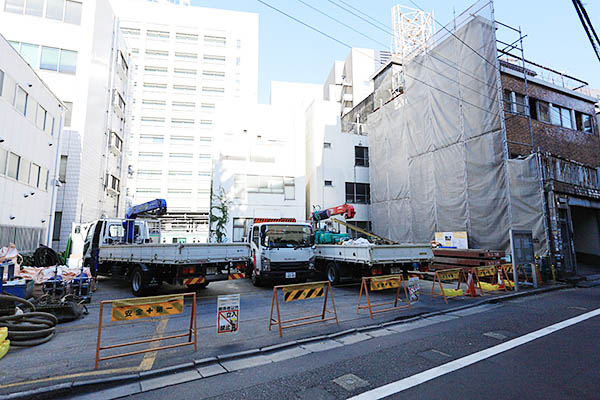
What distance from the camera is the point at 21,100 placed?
12656 millimetres

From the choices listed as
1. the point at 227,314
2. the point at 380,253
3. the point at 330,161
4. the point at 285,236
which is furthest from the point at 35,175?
the point at 330,161

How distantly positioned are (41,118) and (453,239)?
21.7m

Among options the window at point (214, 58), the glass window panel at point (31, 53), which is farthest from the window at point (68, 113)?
the window at point (214, 58)

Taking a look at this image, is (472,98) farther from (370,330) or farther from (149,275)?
(149,275)

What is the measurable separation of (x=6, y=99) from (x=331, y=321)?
1452cm

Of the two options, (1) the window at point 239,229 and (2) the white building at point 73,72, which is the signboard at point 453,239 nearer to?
(1) the window at point 239,229

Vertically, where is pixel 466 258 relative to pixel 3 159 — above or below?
below

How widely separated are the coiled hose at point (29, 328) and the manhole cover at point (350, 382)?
5359mm

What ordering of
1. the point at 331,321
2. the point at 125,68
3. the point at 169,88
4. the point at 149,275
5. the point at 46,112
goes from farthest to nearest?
the point at 169,88 < the point at 125,68 < the point at 46,112 < the point at 149,275 < the point at 331,321

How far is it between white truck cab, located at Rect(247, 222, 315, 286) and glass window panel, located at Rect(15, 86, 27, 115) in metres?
11.3

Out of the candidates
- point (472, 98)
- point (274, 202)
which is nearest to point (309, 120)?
point (274, 202)

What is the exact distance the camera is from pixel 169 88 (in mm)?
42625

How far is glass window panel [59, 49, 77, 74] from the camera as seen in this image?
19109 mm

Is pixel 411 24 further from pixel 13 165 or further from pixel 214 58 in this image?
pixel 13 165
